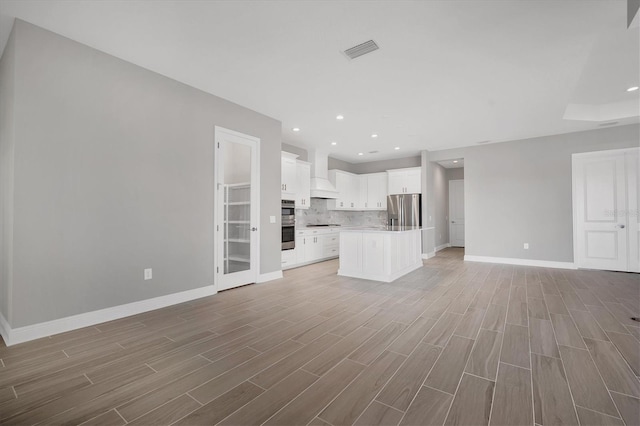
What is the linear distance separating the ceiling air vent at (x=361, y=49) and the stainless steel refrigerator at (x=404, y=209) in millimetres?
5166

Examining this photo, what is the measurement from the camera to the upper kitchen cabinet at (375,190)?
324 inches

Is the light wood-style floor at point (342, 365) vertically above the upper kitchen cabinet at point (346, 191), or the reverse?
the upper kitchen cabinet at point (346, 191)

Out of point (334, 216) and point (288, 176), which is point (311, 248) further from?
point (334, 216)

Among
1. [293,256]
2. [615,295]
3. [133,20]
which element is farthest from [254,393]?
[615,295]

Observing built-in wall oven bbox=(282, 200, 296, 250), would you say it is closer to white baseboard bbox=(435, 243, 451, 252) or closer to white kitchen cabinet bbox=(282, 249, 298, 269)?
white kitchen cabinet bbox=(282, 249, 298, 269)

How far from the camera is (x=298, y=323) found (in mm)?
2850

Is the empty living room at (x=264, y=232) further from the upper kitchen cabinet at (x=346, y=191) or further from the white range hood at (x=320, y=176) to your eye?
the upper kitchen cabinet at (x=346, y=191)

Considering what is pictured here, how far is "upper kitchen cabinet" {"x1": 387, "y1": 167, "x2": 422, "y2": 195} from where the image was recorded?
7520 millimetres

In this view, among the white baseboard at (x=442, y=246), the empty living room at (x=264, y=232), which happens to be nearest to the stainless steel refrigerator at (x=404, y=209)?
the white baseboard at (x=442, y=246)

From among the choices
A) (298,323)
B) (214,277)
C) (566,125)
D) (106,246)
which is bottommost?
(298,323)

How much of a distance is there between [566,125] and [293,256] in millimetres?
5966

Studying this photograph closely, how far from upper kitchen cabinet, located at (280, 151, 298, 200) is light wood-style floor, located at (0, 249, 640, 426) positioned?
112 inches

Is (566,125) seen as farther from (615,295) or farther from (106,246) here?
(106,246)

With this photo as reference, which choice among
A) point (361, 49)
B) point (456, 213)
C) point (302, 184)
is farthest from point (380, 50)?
point (456, 213)
